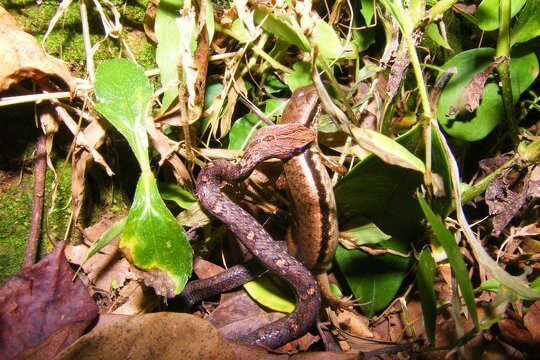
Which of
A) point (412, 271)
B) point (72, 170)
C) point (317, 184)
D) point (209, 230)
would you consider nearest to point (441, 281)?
point (412, 271)

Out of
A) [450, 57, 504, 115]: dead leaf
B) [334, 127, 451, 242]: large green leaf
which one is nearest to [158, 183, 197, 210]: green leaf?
[334, 127, 451, 242]: large green leaf

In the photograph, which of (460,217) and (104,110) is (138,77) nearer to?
(104,110)

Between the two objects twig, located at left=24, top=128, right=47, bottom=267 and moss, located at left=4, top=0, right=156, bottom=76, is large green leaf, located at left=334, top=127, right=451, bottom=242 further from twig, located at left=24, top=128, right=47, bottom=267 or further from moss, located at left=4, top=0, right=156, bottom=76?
twig, located at left=24, top=128, right=47, bottom=267

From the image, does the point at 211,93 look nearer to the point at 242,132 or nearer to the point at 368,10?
the point at 242,132

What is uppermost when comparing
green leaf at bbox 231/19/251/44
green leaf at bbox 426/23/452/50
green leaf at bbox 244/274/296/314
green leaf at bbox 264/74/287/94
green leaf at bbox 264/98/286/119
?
green leaf at bbox 426/23/452/50

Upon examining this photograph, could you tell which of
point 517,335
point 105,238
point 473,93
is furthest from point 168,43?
point 517,335
